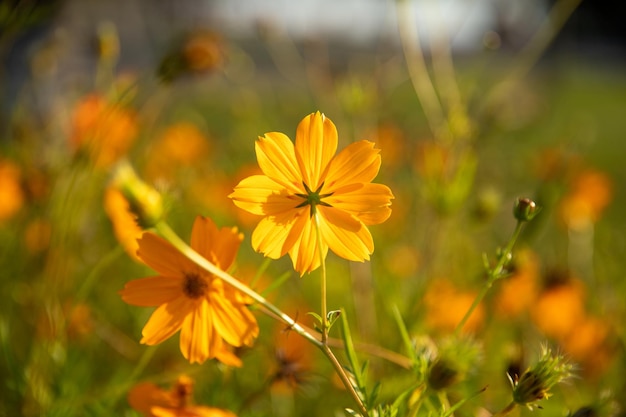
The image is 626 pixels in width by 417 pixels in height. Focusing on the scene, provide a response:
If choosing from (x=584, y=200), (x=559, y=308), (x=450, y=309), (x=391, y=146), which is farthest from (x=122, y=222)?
(x=391, y=146)

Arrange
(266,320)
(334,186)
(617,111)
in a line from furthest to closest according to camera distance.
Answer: (617,111)
(266,320)
(334,186)

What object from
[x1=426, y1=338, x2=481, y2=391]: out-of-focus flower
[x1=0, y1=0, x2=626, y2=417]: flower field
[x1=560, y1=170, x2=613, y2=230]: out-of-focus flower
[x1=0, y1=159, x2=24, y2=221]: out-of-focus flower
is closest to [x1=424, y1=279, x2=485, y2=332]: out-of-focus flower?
[x1=0, y1=0, x2=626, y2=417]: flower field

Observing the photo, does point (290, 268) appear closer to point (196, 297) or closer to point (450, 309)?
point (450, 309)

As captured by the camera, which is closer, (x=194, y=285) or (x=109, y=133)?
(x=194, y=285)

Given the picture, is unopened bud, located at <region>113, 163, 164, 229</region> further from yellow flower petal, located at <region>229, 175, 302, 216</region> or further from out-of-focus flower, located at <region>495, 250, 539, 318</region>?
out-of-focus flower, located at <region>495, 250, 539, 318</region>

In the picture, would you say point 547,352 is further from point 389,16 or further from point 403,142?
point 403,142

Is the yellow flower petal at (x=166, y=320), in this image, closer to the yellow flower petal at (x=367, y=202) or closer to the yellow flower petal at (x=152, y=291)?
the yellow flower petal at (x=152, y=291)

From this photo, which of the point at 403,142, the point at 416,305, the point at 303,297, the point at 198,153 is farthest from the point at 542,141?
the point at 416,305

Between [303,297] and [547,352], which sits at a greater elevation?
[303,297]
